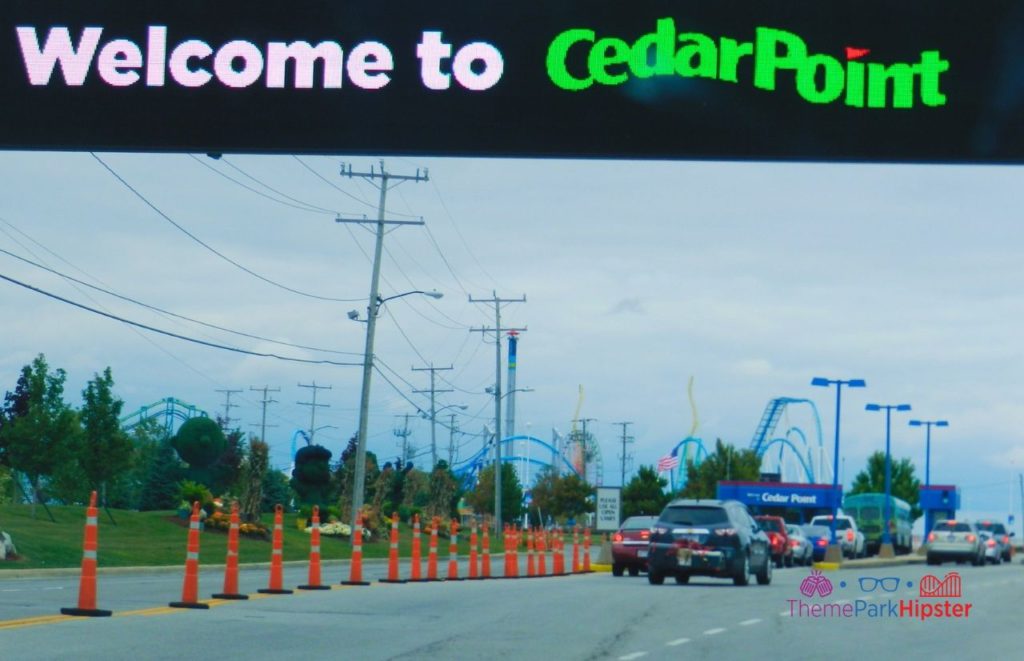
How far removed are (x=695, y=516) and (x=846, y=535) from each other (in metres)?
36.2

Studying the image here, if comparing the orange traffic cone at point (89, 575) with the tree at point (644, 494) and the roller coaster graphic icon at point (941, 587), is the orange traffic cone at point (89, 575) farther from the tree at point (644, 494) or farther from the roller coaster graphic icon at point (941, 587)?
the tree at point (644, 494)

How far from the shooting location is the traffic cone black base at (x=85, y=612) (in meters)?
16.5

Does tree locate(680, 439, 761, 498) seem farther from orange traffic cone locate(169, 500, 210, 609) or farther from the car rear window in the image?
orange traffic cone locate(169, 500, 210, 609)

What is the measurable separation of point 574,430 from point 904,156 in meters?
138

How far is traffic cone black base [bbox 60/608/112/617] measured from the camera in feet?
54.0

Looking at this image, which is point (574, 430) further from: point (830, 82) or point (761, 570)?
point (830, 82)

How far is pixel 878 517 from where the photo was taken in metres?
82.4

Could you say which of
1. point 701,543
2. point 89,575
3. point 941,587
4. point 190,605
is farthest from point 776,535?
point 89,575

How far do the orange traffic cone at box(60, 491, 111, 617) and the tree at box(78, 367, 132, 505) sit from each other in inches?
1228

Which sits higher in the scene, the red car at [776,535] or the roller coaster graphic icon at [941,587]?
the red car at [776,535]

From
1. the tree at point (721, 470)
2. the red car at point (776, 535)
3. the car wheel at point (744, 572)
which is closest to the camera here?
the car wheel at point (744, 572)

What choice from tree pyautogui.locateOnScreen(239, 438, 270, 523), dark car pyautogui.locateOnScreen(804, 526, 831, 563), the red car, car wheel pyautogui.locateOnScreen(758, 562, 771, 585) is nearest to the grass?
tree pyautogui.locateOnScreen(239, 438, 270, 523)

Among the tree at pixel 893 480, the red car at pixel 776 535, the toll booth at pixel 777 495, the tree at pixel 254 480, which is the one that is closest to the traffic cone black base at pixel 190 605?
the red car at pixel 776 535

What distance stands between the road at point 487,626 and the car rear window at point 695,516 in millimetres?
3166
